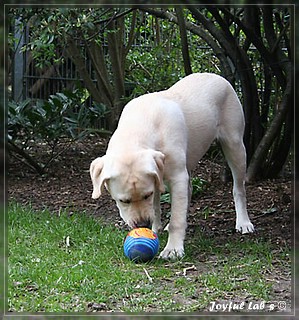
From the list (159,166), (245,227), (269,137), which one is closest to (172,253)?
(159,166)

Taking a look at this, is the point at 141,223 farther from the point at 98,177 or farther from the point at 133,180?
the point at 98,177

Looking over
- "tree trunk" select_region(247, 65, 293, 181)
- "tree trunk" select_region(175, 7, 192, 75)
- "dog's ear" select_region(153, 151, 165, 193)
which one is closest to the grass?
"dog's ear" select_region(153, 151, 165, 193)

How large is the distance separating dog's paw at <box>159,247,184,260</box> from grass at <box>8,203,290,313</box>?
0.16 ft

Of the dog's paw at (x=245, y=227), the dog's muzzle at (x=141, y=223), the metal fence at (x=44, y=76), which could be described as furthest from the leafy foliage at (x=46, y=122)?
the dog's muzzle at (x=141, y=223)

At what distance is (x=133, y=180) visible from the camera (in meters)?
4.38

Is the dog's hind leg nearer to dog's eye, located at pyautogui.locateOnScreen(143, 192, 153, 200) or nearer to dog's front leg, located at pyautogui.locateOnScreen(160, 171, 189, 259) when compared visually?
dog's front leg, located at pyautogui.locateOnScreen(160, 171, 189, 259)

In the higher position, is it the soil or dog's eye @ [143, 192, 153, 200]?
dog's eye @ [143, 192, 153, 200]

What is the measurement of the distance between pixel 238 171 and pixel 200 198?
1187mm

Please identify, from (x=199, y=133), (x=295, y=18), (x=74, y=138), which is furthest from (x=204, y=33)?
(x=295, y=18)

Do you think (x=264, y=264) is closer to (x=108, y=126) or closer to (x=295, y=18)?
(x=295, y=18)

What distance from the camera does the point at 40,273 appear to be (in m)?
4.27

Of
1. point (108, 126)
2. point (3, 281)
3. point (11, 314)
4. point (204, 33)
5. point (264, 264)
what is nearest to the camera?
point (11, 314)

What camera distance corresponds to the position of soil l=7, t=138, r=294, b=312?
547cm

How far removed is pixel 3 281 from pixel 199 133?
1881mm
